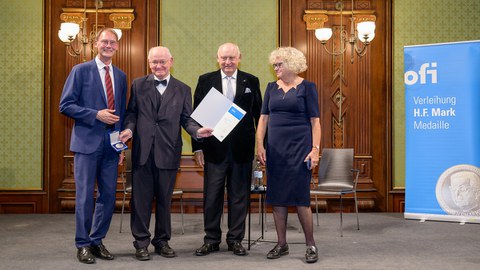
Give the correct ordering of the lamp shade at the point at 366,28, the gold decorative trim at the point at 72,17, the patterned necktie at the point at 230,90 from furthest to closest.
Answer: the gold decorative trim at the point at 72,17 < the lamp shade at the point at 366,28 < the patterned necktie at the point at 230,90

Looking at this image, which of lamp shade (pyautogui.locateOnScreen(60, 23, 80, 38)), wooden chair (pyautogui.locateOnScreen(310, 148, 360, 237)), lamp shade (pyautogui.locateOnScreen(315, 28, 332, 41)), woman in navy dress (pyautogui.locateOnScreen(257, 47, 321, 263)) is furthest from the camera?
lamp shade (pyautogui.locateOnScreen(315, 28, 332, 41))

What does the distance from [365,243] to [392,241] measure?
297mm

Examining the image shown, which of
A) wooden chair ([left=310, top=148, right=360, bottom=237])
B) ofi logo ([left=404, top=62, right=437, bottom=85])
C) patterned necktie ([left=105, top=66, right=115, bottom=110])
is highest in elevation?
ofi logo ([left=404, top=62, right=437, bottom=85])

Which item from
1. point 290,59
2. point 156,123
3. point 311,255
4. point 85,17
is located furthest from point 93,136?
point 85,17

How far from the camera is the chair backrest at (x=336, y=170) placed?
6.37 m

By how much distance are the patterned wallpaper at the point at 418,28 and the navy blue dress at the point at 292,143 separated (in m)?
3.95

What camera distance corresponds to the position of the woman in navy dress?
4.29 metres

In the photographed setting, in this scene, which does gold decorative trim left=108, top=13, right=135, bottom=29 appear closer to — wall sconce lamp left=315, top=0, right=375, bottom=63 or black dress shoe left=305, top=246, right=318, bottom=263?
wall sconce lamp left=315, top=0, right=375, bottom=63

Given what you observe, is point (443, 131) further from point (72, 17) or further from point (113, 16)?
point (72, 17)

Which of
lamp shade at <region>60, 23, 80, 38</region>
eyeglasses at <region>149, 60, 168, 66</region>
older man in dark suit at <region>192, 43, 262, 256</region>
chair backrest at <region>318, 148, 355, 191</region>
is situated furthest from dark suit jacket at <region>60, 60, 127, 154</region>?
chair backrest at <region>318, 148, 355, 191</region>

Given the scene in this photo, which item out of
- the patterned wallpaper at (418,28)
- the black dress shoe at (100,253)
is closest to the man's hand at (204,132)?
the black dress shoe at (100,253)

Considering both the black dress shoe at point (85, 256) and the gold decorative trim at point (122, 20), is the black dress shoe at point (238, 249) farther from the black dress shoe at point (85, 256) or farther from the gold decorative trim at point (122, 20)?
the gold decorative trim at point (122, 20)

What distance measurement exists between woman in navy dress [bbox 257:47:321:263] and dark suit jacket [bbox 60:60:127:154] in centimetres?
127

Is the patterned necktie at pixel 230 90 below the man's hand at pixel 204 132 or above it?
above
